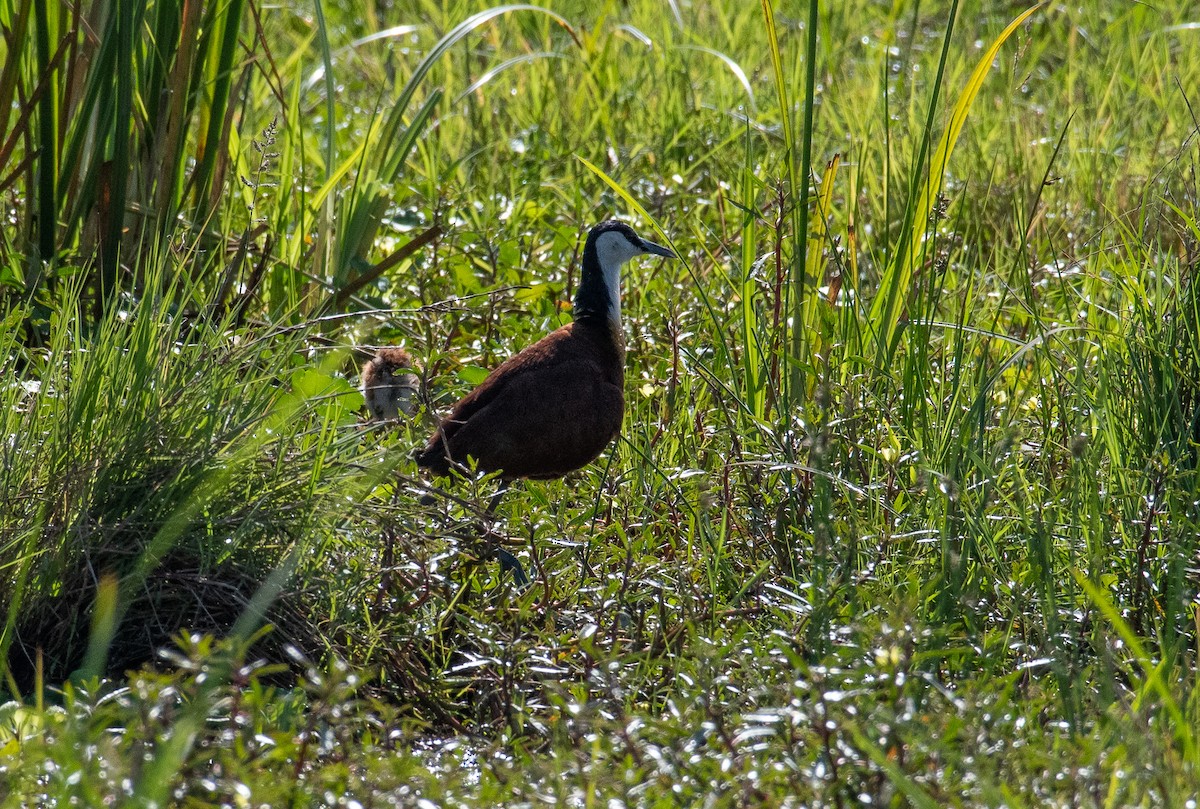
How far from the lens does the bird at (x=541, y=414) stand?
390 cm

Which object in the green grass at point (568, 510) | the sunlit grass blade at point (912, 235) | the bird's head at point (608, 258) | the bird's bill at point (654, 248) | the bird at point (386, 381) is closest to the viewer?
the green grass at point (568, 510)

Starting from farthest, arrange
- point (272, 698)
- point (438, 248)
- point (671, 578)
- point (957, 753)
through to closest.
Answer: point (438, 248) < point (671, 578) < point (272, 698) < point (957, 753)

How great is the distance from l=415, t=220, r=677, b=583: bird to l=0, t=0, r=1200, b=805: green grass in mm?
112

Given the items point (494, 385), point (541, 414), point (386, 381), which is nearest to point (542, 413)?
point (541, 414)

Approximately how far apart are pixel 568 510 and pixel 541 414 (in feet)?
1.00

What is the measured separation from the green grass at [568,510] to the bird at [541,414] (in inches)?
4.4

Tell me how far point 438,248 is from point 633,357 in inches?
33.6

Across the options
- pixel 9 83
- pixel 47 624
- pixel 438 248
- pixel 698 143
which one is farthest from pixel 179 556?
pixel 698 143

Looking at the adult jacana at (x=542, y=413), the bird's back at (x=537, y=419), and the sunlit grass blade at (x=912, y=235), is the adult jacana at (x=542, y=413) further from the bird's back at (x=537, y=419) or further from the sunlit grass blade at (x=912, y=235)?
the sunlit grass blade at (x=912, y=235)

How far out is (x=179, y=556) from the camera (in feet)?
9.55

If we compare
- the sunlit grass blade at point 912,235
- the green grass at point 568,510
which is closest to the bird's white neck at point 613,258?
the green grass at point 568,510

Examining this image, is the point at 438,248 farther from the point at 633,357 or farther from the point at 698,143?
the point at 698,143

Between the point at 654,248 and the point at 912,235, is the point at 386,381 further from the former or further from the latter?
the point at 912,235

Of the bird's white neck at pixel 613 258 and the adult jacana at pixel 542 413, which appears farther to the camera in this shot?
the bird's white neck at pixel 613 258
